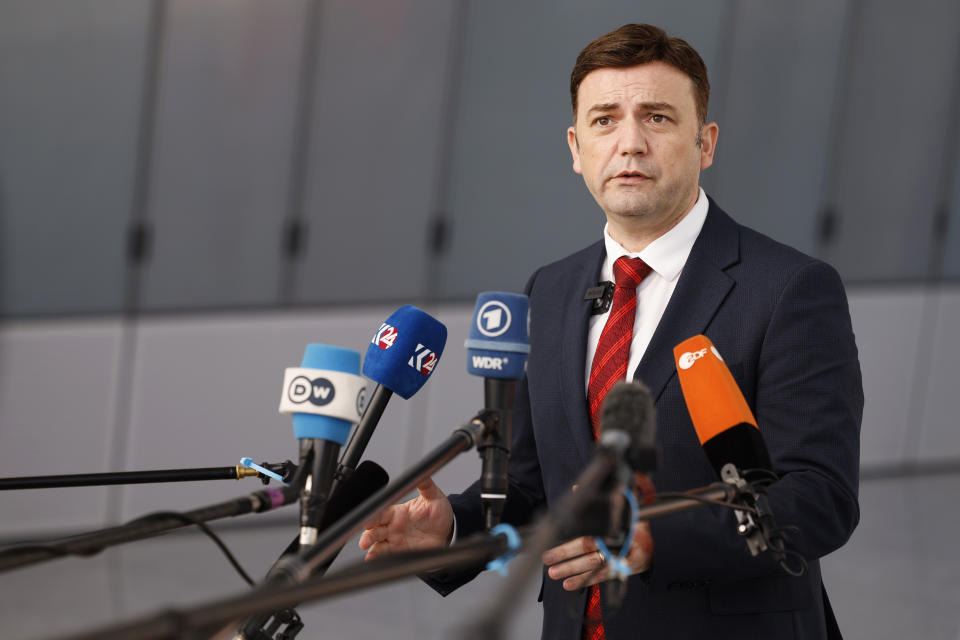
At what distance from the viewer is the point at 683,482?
1.82 metres

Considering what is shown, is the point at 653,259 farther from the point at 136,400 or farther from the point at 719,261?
the point at 136,400

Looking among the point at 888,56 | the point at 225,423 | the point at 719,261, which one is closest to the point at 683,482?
the point at 719,261

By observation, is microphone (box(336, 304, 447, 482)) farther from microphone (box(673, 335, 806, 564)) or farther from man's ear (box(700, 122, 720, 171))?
man's ear (box(700, 122, 720, 171))

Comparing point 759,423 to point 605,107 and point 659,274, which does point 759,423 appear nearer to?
point 659,274

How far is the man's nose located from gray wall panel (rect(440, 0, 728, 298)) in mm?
4833

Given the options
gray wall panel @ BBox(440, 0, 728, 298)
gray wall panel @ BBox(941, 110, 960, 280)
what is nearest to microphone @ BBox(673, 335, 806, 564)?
gray wall panel @ BBox(440, 0, 728, 298)

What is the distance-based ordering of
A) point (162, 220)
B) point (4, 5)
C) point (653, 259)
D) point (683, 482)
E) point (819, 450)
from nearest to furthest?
point (819, 450) → point (683, 482) → point (653, 259) → point (4, 5) → point (162, 220)

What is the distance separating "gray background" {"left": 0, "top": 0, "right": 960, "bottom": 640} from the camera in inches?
223

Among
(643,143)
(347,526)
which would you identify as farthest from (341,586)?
(643,143)

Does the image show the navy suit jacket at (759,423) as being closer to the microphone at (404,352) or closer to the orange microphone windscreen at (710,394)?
the orange microphone windscreen at (710,394)

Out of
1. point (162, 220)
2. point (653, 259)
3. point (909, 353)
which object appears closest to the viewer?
point (653, 259)

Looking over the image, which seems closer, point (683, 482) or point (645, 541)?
point (645, 541)

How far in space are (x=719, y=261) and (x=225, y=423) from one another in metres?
4.68

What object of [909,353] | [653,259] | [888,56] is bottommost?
[909,353]
